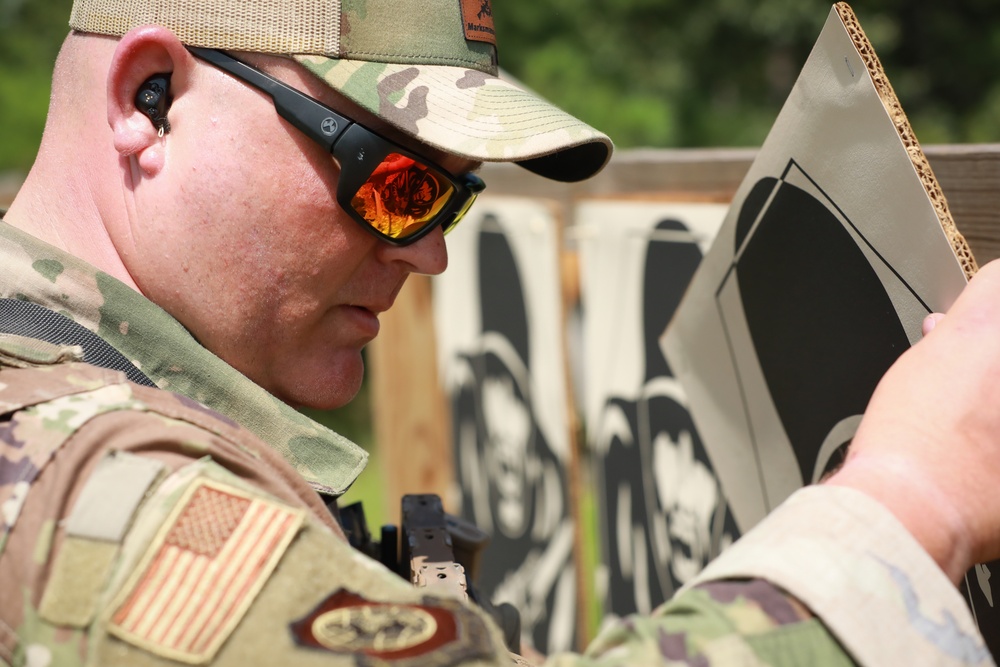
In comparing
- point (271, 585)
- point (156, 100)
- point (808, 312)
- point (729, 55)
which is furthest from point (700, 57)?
point (271, 585)

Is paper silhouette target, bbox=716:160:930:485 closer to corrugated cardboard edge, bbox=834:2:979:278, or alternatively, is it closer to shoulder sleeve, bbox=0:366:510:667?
corrugated cardboard edge, bbox=834:2:979:278

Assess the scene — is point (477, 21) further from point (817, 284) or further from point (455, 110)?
point (817, 284)

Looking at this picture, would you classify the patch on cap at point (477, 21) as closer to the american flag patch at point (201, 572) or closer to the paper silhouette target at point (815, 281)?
the paper silhouette target at point (815, 281)

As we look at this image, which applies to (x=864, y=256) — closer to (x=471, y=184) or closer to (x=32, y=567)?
(x=471, y=184)

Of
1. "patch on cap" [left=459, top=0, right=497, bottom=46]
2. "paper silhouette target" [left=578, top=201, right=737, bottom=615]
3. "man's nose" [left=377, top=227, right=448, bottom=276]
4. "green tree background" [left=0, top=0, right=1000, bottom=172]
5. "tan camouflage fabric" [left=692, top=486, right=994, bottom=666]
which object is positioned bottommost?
"green tree background" [left=0, top=0, right=1000, bottom=172]

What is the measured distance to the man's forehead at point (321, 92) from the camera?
137 cm

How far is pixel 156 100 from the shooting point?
1.36 metres

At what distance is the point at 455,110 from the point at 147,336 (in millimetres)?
458

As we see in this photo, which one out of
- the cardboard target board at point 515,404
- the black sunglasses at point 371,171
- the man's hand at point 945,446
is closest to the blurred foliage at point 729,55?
the cardboard target board at point 515,404

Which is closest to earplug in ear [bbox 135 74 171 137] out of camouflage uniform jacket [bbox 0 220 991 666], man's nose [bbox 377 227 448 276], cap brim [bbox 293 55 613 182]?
cap brim [bbox 293 55 613 182]

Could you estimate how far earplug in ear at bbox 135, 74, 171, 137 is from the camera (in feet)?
4.45

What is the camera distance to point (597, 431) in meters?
3.25

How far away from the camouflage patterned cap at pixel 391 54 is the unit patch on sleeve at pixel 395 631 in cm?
58

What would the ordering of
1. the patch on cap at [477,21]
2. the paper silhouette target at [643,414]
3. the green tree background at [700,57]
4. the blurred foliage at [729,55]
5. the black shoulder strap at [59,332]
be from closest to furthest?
the black shoulder strap at [59,332], the patch on cap at [477,21], the paper silhouette target at [643,414], the green tree background at [700,57], the blurred foliage at [729,55]
